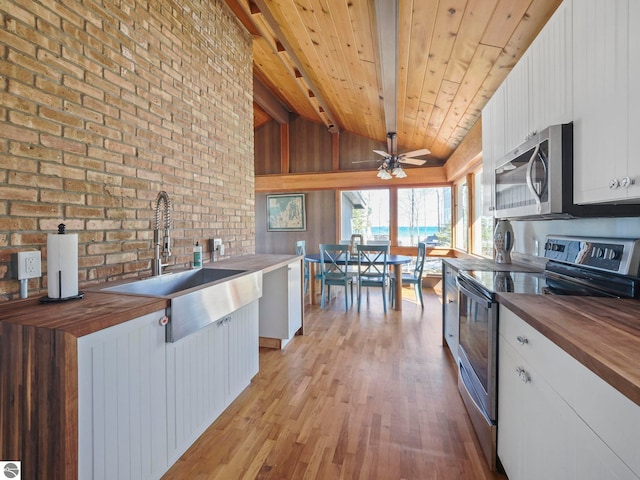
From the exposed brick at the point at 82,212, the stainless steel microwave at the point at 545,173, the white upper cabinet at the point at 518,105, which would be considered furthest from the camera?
the white upper cabinet at the point at 518,105

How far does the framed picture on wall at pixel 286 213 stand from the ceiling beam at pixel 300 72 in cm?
158

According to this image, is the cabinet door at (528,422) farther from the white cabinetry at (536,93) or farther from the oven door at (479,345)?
the white cabinetry at (536,93)

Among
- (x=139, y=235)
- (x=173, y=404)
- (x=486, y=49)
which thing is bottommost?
(x=173, y=404)

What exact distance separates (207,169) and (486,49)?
2.34 m

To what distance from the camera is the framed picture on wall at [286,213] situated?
6.05 meters

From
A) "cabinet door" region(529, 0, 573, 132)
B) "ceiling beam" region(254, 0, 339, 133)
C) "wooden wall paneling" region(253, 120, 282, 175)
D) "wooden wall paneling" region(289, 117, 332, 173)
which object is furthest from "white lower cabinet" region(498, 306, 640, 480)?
"wooden wall paneling" region(253, 120, 282, 175)

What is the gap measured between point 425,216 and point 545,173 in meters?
4.25

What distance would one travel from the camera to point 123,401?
104 centimetres

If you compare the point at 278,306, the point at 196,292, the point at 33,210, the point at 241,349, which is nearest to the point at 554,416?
the point at 196,292

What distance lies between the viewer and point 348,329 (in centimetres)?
331

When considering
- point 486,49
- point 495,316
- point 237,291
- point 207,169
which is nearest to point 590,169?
point 495,316

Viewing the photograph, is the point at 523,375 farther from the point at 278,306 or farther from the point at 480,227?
the point at 480,227

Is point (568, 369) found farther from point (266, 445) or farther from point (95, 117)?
point (95, 117)

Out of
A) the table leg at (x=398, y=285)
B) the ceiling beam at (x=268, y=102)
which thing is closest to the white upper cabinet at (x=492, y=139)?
the table leg at (x=398, y=285)
